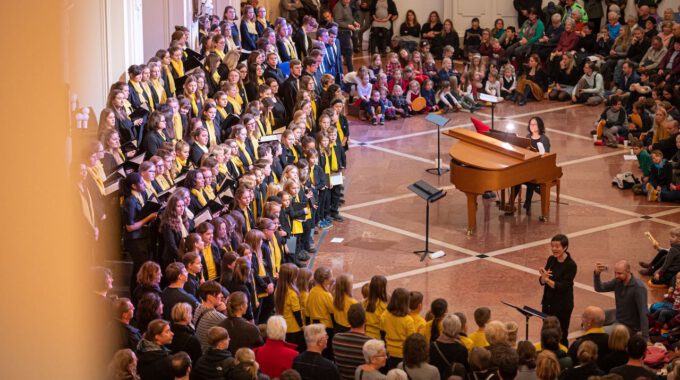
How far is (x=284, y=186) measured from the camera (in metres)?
10.4

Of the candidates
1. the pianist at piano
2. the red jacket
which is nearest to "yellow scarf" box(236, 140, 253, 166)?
the pianist at piano

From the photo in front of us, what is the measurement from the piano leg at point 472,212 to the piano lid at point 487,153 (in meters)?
0.49

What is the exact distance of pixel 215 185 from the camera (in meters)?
9.62

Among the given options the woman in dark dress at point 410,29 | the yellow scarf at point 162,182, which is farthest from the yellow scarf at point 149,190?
the woman in dark dress at point 410,29

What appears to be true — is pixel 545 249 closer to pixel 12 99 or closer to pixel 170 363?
pixel 170 363

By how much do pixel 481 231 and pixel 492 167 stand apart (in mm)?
1244

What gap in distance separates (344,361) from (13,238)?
18.5ft

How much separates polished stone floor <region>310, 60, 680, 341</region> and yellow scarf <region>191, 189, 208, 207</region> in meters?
2.32

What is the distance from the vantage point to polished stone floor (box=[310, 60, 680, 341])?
1046cm

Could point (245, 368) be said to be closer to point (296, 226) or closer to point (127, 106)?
point (296, 226)

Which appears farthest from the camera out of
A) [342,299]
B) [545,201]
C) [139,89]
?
[545,201]

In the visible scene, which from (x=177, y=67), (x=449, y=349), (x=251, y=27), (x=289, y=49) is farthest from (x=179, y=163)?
(x=251, y=27)

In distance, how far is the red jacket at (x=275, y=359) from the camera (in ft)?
19.1

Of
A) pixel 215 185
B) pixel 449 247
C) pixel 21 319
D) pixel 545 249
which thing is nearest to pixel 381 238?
pixel 449 247
